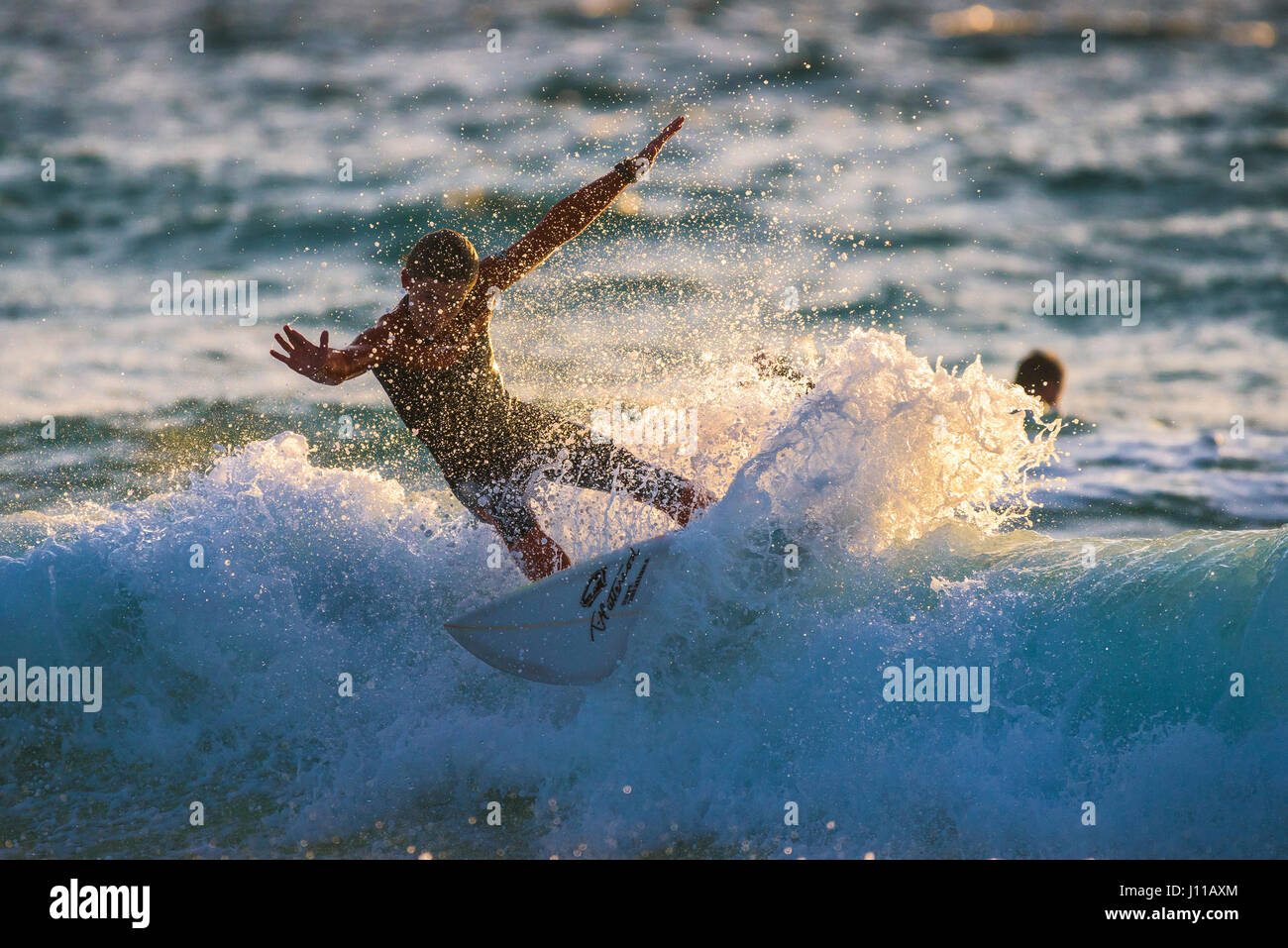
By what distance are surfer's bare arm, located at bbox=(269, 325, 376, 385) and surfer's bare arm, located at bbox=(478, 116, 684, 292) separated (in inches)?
32.5

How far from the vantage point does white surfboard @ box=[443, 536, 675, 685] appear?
5117mm

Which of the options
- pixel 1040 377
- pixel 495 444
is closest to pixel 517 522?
pixel 495 444

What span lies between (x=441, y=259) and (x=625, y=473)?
151 cm

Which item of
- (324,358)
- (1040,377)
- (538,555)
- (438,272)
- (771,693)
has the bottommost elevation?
(771,693)

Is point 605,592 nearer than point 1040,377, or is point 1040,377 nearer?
point 605,592

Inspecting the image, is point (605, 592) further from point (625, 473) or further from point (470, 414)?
point (470, 414)

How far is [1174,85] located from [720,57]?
6.49m

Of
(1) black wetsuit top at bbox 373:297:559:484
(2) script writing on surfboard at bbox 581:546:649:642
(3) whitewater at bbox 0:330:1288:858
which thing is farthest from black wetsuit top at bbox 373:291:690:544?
(2) script writing on surfboard at bbox 581:546:649:642

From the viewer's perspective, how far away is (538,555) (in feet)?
18.2

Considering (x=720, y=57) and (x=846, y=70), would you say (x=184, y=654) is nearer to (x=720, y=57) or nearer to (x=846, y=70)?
(x=720, y=57)

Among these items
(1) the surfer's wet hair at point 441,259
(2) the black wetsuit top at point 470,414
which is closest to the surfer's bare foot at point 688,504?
(2) the black wetsuit top at point 470,414

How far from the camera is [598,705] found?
5.19 metres

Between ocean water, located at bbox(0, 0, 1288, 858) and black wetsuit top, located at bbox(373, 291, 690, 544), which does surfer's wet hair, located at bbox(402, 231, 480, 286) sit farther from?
ocean water, located at bbox(0, 0, 1288, 858)
